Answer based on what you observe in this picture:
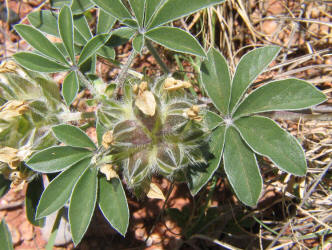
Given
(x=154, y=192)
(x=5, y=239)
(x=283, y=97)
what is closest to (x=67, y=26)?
(x=154, y=192)

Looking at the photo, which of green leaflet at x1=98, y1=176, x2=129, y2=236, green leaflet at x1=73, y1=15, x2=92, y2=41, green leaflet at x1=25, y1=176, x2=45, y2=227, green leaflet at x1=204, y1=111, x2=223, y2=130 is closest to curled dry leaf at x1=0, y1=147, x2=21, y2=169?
green leaflet at x1=25, y1=176, x2=45, y2=227

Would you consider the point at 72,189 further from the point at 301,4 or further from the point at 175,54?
the point at 301,4

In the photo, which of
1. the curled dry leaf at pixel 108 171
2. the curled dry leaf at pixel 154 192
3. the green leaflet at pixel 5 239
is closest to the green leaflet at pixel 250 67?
the curled dry leaf at pixel 154 192

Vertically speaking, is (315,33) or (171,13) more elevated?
(171,13)

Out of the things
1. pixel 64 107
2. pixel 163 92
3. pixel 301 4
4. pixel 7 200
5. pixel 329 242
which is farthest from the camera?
pixel 7 200

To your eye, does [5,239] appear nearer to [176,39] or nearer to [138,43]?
[138,43]

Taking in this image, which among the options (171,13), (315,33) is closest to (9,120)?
(171,13)

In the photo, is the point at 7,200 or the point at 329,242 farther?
the point at 7,200

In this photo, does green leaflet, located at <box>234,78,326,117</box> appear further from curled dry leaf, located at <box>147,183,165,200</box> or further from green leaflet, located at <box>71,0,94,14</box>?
green leaflet, located at <box>71,0,94,14</box>
